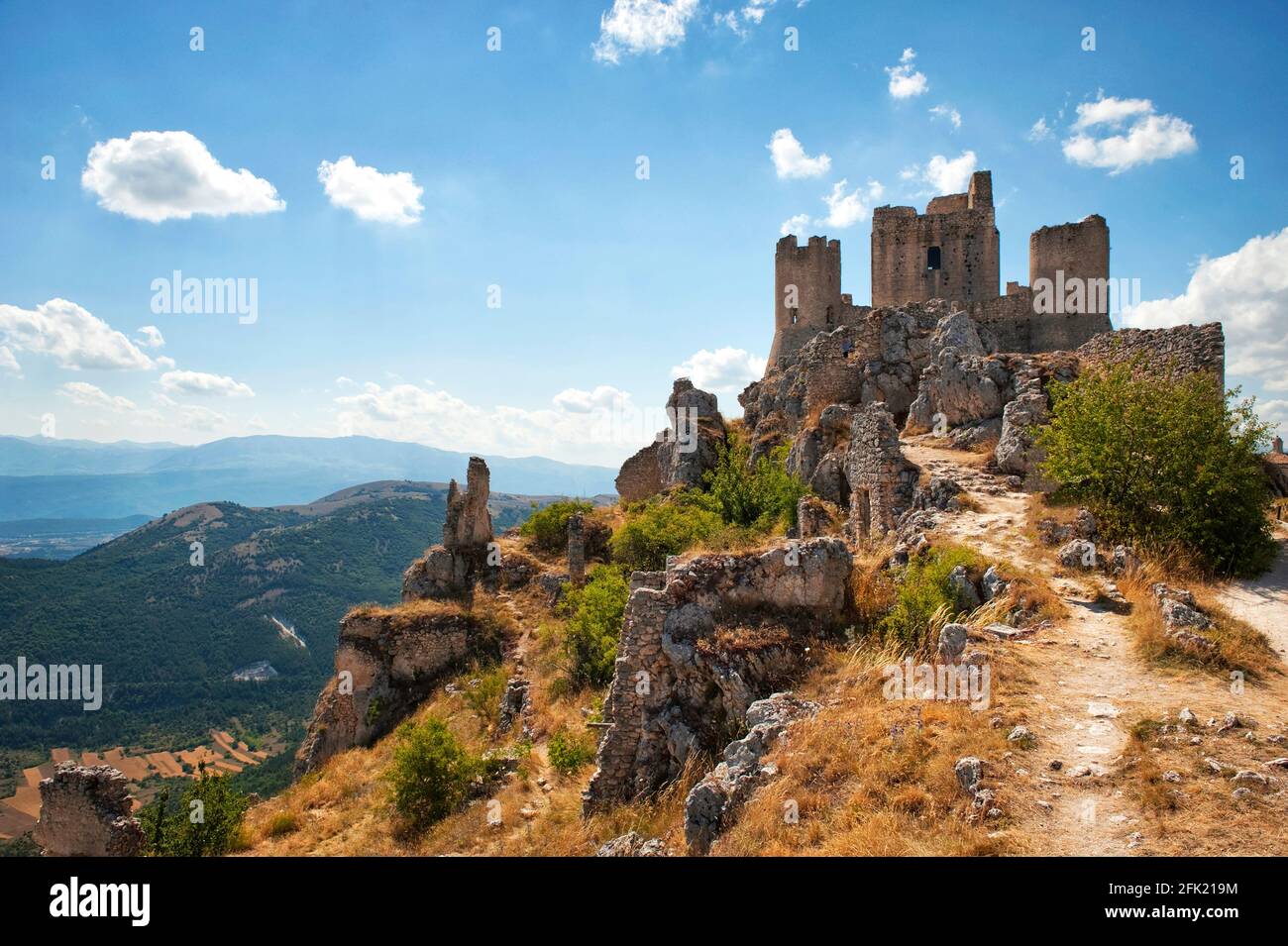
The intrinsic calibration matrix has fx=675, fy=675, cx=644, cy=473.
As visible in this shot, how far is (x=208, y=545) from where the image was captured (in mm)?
149250

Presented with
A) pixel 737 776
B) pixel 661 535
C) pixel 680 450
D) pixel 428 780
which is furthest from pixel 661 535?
pixel 737 776

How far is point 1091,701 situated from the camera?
22.0 ft

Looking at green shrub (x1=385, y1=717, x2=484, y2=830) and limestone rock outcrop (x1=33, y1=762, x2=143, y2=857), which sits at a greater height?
green shrub (x1=385, y1=717, x2=484, y2=830)

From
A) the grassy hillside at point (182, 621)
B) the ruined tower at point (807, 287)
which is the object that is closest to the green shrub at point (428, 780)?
the ruined tower at point (807, 287)

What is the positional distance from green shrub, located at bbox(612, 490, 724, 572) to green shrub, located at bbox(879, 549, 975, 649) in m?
7.30

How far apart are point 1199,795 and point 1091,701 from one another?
1.70m

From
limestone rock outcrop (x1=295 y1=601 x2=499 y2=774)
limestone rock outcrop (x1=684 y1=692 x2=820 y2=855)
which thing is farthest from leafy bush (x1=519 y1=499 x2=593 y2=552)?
limestone rock outcrop (x1=684 y1=692 x2=820 y2=855)

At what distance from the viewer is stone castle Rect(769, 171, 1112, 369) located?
2558 centimetres

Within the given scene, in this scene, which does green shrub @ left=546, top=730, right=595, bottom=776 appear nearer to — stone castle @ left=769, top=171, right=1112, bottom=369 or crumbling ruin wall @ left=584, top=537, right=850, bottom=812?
crumbling ruin wall @ left=584, top=537, right=850, bottom=812

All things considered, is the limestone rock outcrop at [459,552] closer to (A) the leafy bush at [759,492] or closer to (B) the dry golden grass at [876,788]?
(A) the leafy bush at [759,492]

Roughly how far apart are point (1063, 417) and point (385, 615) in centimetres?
1790

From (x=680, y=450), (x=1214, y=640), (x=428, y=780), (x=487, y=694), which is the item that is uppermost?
(x=680, y=450)

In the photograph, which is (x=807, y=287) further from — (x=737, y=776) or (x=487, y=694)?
(x=737, y=776)
